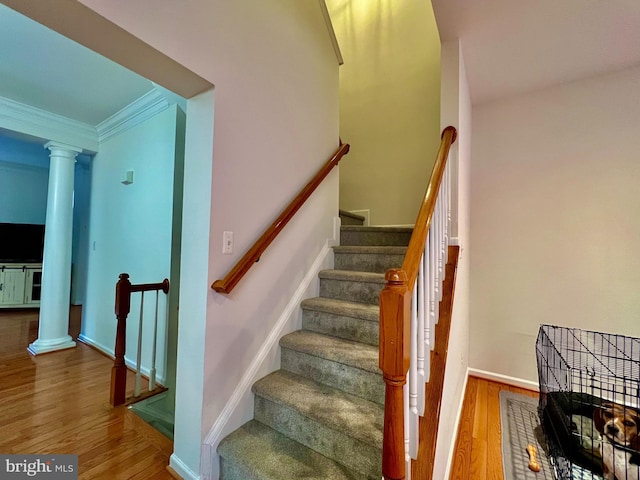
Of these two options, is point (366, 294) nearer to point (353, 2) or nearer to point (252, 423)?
point (252, 423)

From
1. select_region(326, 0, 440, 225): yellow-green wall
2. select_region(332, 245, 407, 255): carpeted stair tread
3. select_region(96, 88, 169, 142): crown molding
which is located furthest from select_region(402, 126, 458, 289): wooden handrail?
select_region(96, 88, 169, 142): crown molding

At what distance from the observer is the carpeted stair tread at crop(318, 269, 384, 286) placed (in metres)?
1.89

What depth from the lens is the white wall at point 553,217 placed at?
2281 mm

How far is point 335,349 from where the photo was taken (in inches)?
63.3

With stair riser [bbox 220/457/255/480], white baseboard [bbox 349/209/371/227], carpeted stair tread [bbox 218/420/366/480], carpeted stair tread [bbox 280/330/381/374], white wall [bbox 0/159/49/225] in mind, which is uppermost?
white wall [bbox 0/159/49/225]

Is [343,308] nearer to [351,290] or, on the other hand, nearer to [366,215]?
[351,290]

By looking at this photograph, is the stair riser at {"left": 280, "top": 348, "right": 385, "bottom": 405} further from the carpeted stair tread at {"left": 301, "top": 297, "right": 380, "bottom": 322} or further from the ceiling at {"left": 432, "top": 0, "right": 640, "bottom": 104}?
the ceiling at {"left": 432, "top": 0, "right": 640, "bottom": 104}

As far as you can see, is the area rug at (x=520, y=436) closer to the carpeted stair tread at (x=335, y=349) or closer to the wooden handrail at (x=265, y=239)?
the carpeted stair tread at (x=335, y=349)

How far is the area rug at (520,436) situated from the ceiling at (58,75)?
3.98 meters

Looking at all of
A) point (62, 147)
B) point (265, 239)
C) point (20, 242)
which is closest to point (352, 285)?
point (265, 239)

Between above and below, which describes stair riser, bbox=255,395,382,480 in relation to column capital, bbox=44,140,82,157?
below

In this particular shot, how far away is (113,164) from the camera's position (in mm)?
3279

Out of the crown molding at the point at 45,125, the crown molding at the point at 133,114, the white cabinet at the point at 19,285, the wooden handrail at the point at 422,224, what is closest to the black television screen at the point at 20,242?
the white cabinet at the point at 19,285

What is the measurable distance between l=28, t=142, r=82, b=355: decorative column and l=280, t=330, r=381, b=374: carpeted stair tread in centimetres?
312
